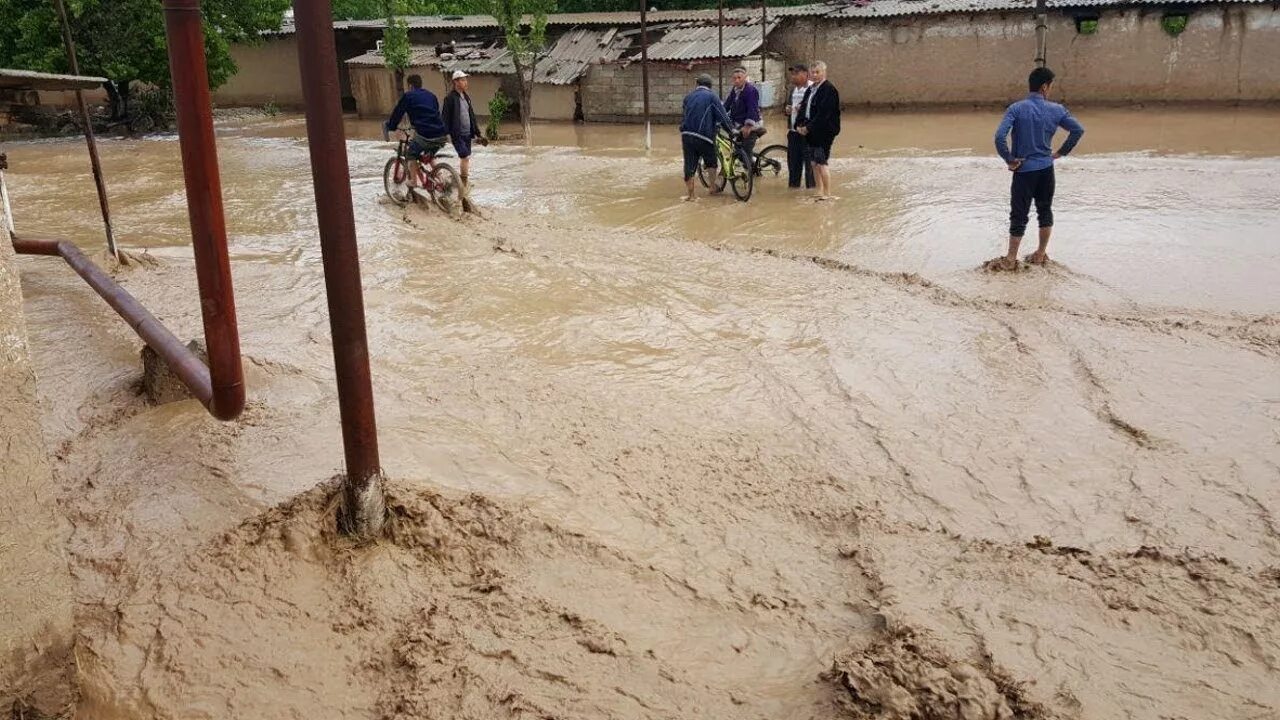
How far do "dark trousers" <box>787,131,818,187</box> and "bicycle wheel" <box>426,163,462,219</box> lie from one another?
425 centimetres

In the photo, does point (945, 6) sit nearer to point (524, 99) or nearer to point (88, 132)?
point (524, 99)

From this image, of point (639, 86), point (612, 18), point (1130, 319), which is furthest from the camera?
point (612, 18)

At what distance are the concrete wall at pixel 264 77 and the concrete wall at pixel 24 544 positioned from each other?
29843mm

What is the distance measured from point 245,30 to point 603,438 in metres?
24.0

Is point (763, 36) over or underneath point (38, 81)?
over

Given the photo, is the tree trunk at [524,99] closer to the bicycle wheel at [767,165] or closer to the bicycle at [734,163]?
the bicycle wheel at [767,165]

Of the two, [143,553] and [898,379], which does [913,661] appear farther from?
[898,379]

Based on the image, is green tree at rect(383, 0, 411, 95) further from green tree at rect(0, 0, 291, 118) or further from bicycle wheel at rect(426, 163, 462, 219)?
bicycle wheel at rect(426, 163, 462, 219)

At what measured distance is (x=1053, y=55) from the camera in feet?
65.5

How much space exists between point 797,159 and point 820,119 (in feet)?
3.45

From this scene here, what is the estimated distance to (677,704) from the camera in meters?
2.66

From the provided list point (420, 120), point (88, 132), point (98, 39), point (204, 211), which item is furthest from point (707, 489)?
point (98, 39)

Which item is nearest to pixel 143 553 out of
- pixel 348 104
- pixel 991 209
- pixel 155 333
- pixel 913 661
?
pixel 155 333

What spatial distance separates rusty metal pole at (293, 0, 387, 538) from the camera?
2586 mm
